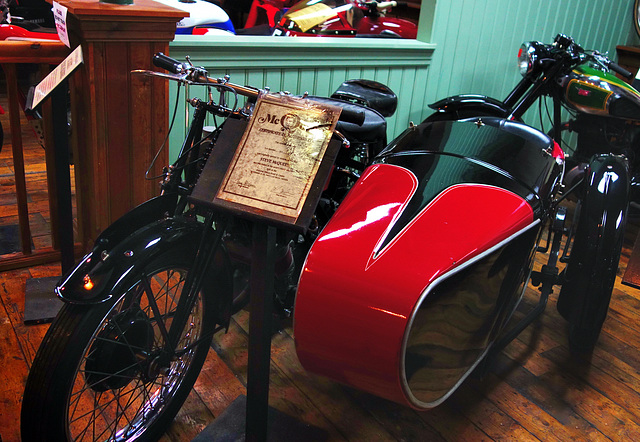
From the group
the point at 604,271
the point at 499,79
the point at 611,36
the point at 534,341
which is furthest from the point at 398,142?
the point at 611,36

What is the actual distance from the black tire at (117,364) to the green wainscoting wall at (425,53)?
3.63 feet

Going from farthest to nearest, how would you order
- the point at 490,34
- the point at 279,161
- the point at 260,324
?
1. the point at 490,34
2. the point at 260,324
3. the point at 279,161

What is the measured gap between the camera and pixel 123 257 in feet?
4.33

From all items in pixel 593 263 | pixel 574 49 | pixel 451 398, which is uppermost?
pixel 574 49

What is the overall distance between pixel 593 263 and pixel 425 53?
64.5 inches

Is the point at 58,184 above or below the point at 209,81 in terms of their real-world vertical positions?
below

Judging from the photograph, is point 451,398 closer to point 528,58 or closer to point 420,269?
point 420,269

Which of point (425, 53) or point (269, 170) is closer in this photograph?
point (269, 170)

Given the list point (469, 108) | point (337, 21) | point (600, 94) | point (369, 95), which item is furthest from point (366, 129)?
point (337, 21)

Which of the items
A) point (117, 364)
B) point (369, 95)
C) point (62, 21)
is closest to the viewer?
point (117, 364)

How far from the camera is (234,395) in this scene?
181 centimetres

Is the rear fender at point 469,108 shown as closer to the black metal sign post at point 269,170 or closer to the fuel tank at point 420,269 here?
the fuel tank at point 420,269

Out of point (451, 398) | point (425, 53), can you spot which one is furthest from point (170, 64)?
point (425, 53)

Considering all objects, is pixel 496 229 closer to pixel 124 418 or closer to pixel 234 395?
pixel 234 395
